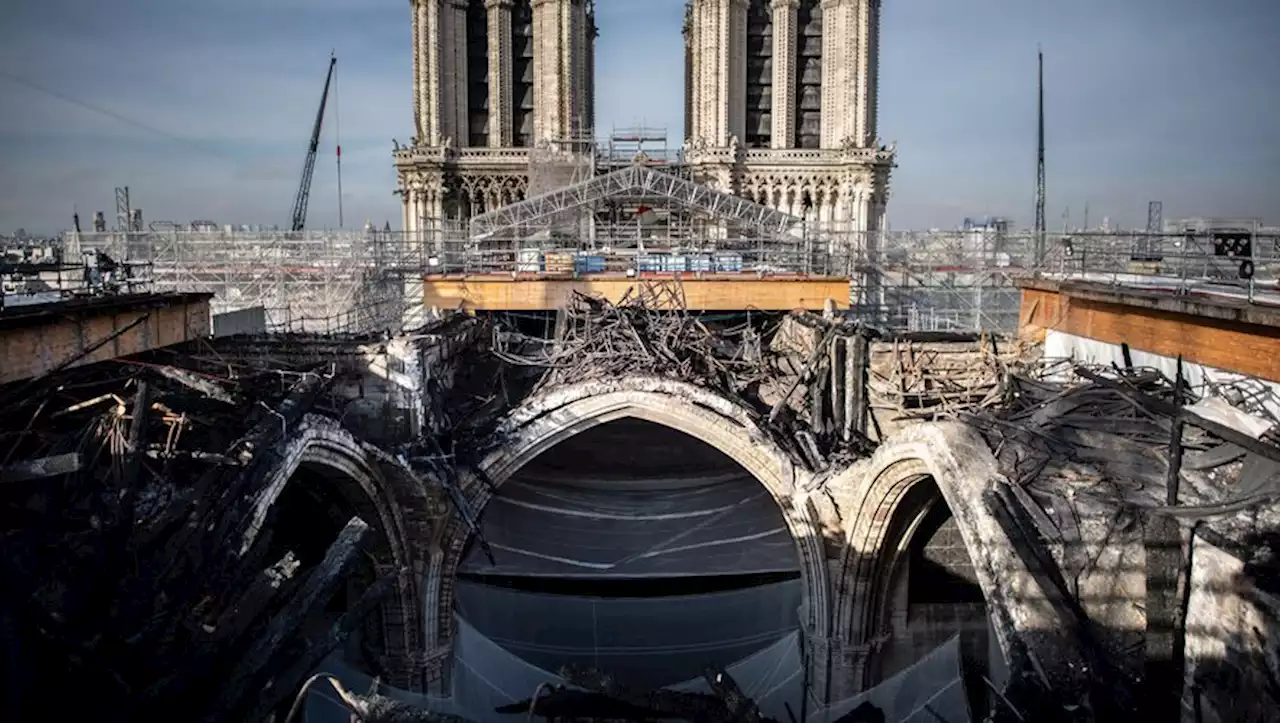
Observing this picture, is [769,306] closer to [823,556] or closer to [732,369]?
[732,369]

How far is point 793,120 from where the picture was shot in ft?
121

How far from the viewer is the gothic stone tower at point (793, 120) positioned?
34969mm

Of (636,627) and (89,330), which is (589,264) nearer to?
(636,627)

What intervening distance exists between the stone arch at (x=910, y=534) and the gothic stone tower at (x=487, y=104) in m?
24.9

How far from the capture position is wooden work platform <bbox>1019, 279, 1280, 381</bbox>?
335 inches

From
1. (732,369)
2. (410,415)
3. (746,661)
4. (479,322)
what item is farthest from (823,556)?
(479,322)

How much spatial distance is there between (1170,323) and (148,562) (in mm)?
10441

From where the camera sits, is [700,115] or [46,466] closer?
[46,466]

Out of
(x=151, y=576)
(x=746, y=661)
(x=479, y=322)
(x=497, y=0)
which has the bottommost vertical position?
(x=746, y=661)

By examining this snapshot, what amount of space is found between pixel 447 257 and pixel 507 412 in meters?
12.2

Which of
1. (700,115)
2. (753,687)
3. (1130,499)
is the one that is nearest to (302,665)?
(1130,499)

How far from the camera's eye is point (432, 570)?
12758 millimetres

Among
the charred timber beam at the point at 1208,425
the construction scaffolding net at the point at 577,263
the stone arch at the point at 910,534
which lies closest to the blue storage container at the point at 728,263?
the construction scaffolding net at the point at 577,263

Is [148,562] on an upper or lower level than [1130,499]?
lower
